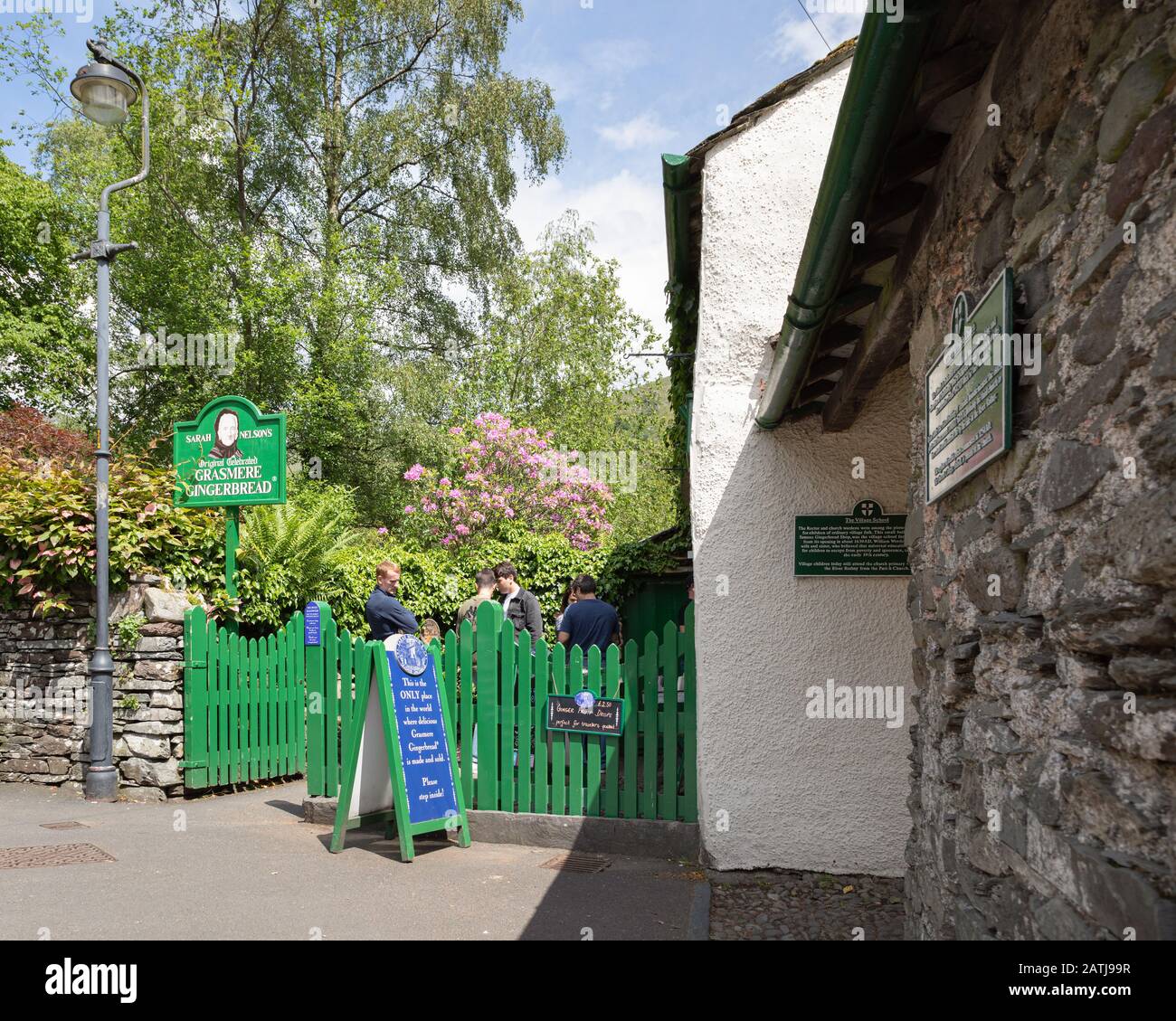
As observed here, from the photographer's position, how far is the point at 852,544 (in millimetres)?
5910

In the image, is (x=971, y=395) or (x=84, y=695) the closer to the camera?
(x=971, y=395)

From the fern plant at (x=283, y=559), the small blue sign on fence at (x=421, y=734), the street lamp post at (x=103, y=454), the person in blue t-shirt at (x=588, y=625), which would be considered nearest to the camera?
the small blue sign on fence at (x=421, y=734)

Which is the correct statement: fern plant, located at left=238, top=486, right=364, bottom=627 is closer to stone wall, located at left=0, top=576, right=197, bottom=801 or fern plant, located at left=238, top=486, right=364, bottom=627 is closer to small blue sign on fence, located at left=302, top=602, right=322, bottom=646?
stone wall, located at left=0, top=576, right=197, bottom=801

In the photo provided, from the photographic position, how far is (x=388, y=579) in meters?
7.75

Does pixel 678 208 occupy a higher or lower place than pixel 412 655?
higher

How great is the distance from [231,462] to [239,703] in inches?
86.9

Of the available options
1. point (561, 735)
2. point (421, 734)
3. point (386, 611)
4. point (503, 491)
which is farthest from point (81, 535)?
point (503, 491)

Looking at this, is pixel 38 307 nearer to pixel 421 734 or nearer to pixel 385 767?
pixel 385 767

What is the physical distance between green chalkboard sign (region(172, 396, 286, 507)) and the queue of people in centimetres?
167

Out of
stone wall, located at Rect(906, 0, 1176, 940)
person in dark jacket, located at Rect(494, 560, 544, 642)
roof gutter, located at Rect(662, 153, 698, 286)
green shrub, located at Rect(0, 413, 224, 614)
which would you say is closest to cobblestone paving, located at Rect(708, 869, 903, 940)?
stone wall, located at Rect(906, 0, 1176, 940)

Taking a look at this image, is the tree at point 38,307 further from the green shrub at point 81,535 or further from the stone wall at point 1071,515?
the stone wall at point 1071,515

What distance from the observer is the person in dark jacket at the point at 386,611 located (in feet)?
24.8

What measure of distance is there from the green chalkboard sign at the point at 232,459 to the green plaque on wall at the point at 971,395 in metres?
6.50

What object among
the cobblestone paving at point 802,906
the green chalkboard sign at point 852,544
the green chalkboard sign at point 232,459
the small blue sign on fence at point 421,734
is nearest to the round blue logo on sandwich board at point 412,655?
the small blue sign on fence at point 421,734
